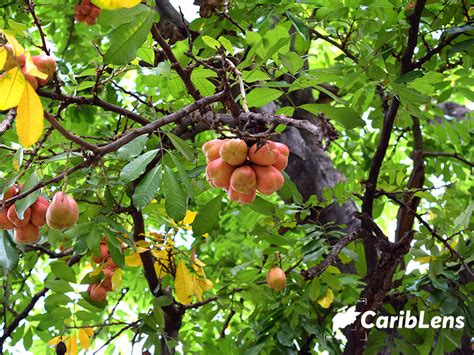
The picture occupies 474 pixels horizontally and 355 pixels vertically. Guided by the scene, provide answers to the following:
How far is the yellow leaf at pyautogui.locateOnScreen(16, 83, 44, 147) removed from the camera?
102 cm

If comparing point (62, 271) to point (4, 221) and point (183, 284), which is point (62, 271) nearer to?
point (183, 284)

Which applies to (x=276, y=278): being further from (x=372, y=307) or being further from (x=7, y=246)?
(x=7, y=246)

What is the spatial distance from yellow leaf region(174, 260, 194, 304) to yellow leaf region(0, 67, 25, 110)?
129 cm

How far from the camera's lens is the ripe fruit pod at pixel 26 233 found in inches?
59.7

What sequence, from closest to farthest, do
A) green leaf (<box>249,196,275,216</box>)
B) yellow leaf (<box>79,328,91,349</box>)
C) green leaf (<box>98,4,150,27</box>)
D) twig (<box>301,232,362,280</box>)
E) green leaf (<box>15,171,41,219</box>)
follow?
1. green leaf (<box>98,4,150,27</box>)
2. green leaf (<box>15,171,41,219</box>)
3. green leaf (<box>249,196,275,216</box>)
4. twig (<box>301,232,362,280</box>)
5. yellow leaf (<box>79,328,91,349</box>)

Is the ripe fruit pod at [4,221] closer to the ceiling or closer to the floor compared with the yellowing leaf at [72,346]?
closer to the floor

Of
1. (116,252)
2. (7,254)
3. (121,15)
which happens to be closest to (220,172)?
(121,15)

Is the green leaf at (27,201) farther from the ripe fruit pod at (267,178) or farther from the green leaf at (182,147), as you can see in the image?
the ripe fruit pod at (267,178)

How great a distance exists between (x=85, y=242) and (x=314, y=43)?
326 centimetres

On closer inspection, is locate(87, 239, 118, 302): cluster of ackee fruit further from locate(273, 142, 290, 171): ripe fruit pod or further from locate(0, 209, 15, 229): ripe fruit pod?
locate(273, 142, 290, 171): ripe fruit pod

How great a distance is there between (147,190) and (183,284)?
0.90 m

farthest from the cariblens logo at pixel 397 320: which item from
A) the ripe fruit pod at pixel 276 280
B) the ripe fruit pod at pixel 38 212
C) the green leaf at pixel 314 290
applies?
the ripe fruit pod at pixel 38 212

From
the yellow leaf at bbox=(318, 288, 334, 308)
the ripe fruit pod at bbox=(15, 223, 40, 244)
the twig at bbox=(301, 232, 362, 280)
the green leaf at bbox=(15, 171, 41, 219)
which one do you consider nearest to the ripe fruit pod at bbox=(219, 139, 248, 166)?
the green leaf at bbox=(15, 171, 41, 219)

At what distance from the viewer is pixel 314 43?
4.80 meters
